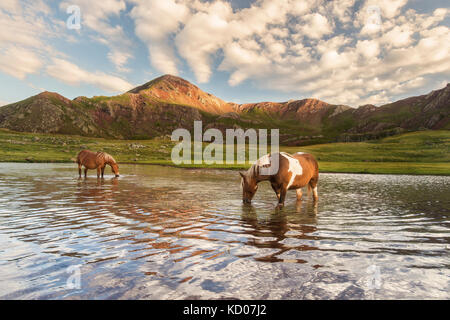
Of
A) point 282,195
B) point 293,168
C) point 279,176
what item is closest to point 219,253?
point 282,195

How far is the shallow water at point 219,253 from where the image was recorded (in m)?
4.07

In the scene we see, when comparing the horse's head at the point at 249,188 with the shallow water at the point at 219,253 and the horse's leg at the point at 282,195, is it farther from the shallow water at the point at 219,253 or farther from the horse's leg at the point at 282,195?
the shallow water at the point at 219,253

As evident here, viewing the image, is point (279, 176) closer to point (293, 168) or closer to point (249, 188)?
point (293, 168)

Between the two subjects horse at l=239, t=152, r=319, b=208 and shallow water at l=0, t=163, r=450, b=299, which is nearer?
shallow water at l=0, t=163, r=450, b=299

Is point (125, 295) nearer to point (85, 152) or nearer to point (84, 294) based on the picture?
point (84, 294)

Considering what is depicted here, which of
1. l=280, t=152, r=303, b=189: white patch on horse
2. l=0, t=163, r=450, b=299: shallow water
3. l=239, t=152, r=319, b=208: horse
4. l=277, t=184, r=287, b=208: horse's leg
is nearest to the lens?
l=0, t=163, r=450, b=299: shallow water

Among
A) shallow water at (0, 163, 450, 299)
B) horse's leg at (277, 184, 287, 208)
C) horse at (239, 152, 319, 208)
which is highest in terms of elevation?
horse at (239, 152, 319, 208)

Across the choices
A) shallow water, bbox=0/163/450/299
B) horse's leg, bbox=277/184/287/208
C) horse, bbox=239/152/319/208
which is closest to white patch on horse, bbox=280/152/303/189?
horse, bbox=239/152/319/208

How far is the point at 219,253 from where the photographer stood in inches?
227

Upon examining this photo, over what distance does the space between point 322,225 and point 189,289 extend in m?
6.22

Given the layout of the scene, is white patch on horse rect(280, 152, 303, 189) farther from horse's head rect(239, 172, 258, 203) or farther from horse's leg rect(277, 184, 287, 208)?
horse's head rect(239, 172, 258, 203)

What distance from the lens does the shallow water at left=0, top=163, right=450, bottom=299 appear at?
4.07m

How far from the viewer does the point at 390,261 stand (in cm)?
539
